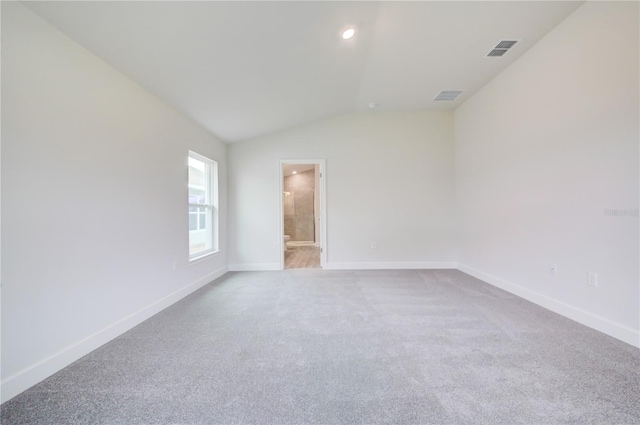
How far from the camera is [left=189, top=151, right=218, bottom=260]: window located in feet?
12.0

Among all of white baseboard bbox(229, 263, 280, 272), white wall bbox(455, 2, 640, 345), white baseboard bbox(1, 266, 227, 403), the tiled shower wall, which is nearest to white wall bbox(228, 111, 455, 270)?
white baseboard bbox(229, 263, 280, 272)

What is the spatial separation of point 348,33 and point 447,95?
89.7 inches

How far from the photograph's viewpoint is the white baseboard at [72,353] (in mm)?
1446

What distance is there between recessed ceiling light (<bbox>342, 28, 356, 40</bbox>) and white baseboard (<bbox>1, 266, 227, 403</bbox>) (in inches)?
128

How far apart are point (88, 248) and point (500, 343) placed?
3211 mm

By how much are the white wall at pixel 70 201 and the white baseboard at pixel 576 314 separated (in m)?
4.07

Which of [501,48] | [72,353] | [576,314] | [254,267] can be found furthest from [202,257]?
[501,48]

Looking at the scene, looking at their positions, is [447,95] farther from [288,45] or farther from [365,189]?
[288,45]

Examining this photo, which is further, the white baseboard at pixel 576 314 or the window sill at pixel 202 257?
the window sill at pixel 202 257

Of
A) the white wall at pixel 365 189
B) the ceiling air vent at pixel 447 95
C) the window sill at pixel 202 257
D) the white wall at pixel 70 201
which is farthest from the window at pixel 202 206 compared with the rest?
the ceiling air vent at pixel 447 95

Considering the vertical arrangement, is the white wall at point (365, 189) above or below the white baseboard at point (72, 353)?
above

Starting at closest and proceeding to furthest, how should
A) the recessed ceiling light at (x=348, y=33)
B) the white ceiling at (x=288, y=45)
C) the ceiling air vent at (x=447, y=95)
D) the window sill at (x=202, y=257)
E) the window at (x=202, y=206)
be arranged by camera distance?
the white ceiling at (x=288, y=45), the recessed ceiling light at (x=348, y=33), the window sill at (x=202, y=257), the window at (x=202, y=206), the ceiling air vent at (x=447, y=95)

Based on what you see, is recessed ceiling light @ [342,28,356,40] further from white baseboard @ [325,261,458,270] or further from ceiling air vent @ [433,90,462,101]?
white baseboard @ [325,261,458,270]

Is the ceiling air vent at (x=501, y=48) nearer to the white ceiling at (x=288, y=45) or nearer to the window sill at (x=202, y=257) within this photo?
the white ceiling at (x=288, y=45)
